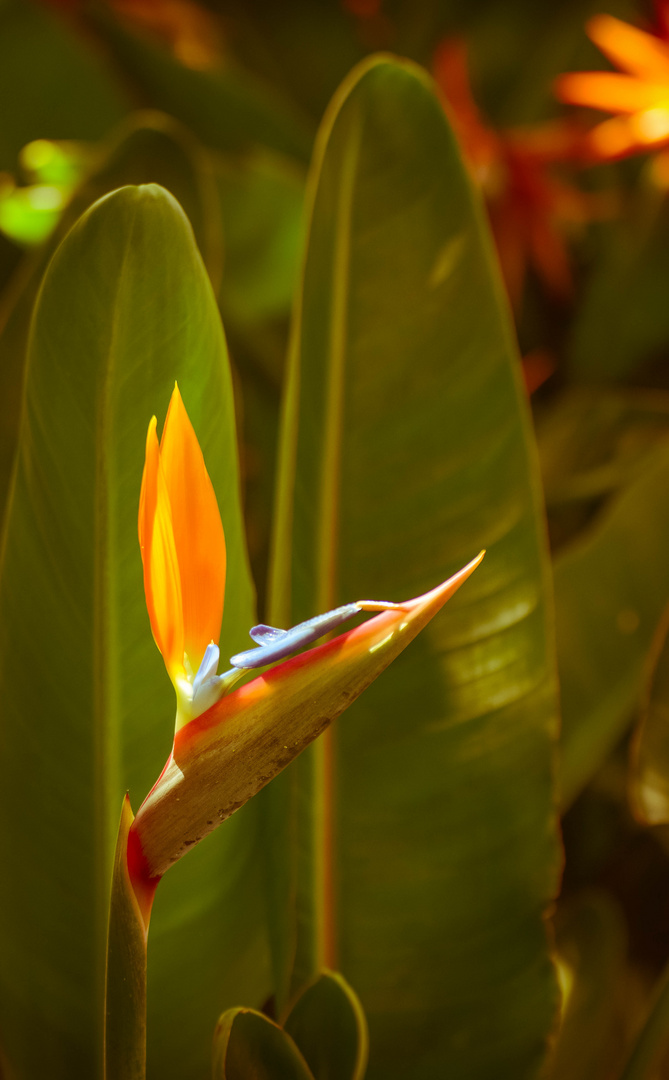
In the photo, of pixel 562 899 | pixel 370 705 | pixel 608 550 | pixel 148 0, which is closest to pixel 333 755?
pixel 370 705

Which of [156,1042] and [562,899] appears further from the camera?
[562,899]

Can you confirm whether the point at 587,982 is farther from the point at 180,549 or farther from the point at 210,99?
the point at 210,99

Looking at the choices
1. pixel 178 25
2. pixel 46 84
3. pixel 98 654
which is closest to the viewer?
pixel 98 654

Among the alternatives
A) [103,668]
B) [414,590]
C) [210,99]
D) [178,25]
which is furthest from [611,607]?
[178,25]

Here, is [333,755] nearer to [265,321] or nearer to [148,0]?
[265,321]

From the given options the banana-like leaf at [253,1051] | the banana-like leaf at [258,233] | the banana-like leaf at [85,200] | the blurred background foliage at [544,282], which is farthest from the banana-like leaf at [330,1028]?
the banana-like leaf at [258,233]

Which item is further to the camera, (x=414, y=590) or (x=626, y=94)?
(x=626, y=94)
